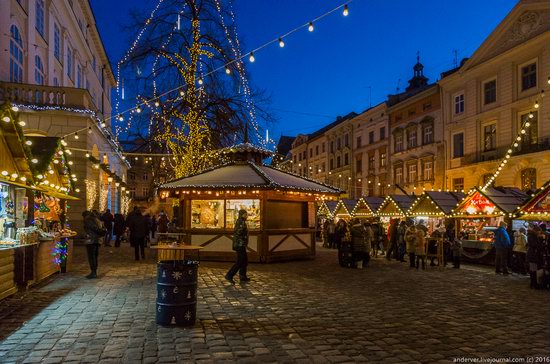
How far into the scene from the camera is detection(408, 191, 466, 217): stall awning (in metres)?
20.9

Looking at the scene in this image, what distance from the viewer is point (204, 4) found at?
22.9 m

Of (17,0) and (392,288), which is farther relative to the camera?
(17,0)

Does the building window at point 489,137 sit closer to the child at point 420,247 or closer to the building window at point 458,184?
the building window at point 458,184

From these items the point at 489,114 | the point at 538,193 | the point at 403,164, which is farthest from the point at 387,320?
the point at 403,164

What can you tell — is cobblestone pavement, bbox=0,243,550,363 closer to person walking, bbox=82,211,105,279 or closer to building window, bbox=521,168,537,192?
person walking, bbox=82,211,105,279

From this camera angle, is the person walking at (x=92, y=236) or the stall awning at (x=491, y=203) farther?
the stall awning at (x=491, y=203)

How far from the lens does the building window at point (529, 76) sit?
28794mm

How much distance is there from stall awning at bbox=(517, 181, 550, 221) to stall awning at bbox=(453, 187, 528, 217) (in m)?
1.17

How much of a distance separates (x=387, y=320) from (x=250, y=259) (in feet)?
31.9

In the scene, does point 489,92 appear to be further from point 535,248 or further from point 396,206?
point 535,248

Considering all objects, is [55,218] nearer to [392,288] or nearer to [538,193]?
[392,288]

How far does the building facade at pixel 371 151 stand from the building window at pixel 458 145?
34.0ft

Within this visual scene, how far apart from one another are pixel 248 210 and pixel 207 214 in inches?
59.3

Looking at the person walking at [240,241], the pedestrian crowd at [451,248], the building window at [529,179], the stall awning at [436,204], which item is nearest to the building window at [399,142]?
the building window at [529,179]
